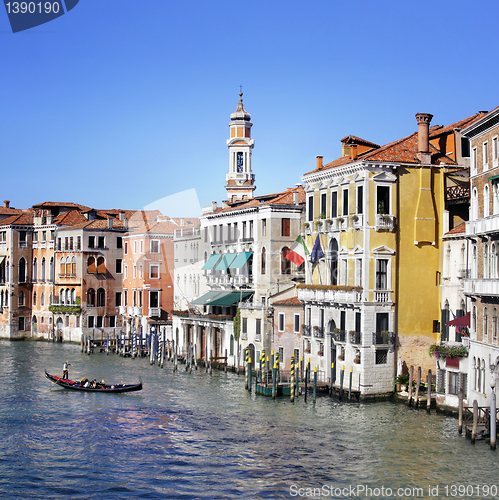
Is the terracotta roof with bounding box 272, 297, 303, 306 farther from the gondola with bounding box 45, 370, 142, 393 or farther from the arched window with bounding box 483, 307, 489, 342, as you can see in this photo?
the arched window with bounding box 483, 307, 489, 342

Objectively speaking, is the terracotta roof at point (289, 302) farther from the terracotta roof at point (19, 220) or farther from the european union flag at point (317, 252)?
the terracotta roof at point (19, 220)

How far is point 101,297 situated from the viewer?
237 ft

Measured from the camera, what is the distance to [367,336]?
36.6m

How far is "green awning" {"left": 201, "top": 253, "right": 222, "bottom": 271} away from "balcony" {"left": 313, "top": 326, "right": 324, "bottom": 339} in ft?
48.5

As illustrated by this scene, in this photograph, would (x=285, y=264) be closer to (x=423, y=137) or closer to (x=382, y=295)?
(x=382, y=295)

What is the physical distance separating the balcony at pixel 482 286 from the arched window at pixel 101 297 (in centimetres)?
4595

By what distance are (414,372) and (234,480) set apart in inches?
581

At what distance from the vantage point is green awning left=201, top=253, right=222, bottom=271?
2133 inches

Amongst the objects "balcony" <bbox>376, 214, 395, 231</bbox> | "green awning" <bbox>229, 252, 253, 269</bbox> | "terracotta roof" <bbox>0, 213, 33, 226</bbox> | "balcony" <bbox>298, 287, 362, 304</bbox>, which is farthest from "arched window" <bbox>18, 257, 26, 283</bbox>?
"balcony" <bbox>376, 214, 395, 231</bbox>

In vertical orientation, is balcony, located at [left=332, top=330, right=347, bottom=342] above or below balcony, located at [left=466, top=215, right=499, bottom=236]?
below

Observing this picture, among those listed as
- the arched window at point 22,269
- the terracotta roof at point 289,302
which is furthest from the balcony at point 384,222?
the arched window at point 22,269

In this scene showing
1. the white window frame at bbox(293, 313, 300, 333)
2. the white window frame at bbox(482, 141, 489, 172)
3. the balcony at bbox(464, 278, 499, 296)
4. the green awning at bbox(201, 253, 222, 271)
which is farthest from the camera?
the green awning at bbox(201, 253, 222, 271)

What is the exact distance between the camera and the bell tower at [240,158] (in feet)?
225

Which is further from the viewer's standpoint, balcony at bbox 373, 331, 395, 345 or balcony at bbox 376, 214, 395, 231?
balcony at bbox 376, 214, 395, 231
